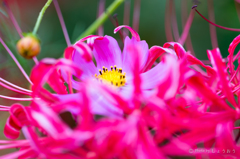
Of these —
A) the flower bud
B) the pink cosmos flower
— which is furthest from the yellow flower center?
the flower bud

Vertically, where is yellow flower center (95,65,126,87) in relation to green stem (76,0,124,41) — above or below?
below

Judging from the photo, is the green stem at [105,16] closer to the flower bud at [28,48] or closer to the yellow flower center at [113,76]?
the yellow flower center at [113,76]

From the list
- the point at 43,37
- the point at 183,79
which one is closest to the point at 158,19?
the point at 43,37

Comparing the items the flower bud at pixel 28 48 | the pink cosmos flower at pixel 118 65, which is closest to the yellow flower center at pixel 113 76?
the pink cosmos flower at pixel 118 65

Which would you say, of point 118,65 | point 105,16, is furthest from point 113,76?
point 105,16

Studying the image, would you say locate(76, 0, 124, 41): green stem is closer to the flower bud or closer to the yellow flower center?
the yellow flower center

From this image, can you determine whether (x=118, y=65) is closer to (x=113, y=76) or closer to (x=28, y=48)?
(x=113, y=76)

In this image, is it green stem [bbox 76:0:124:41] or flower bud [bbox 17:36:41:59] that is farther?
green stem [bbox 76:0:124:41]

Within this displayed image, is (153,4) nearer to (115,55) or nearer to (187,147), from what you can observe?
(115,55)
